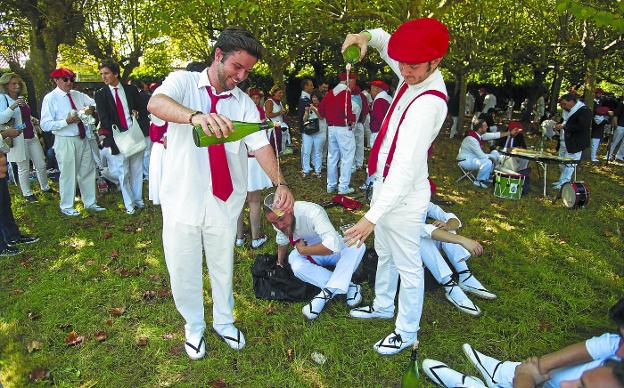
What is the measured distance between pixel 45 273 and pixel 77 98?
295 centimetres

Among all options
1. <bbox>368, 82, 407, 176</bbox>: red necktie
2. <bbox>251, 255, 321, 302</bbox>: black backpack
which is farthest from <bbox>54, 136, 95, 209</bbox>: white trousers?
<bbox>368, 82, 407, 176</bbox>: red necktie

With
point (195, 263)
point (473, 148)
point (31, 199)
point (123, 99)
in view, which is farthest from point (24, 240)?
point (473, 148)

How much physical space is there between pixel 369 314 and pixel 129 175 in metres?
4.90

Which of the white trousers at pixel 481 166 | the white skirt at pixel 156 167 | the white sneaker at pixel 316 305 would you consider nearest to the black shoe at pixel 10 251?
the white skirt at pixel 156 167

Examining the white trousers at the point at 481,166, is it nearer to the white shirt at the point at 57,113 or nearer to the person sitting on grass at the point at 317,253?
the person sitting on grass at the point at 317,253

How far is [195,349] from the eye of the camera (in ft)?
11.5

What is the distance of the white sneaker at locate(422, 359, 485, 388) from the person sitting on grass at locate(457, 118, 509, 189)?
6.38 m

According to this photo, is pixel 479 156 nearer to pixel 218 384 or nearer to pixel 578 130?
pixel 578 130

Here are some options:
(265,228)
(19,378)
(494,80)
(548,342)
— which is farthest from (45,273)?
(494,80)

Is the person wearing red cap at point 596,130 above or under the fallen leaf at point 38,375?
above

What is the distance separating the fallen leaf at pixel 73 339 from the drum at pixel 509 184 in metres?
7.36

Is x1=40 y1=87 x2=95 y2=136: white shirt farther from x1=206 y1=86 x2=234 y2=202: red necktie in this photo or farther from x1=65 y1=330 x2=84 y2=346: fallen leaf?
x1=206 y1=86 x2=234 y2=202: red necktie

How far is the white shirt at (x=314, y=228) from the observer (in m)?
Answer: 3.92

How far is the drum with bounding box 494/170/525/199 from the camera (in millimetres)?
7965
